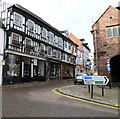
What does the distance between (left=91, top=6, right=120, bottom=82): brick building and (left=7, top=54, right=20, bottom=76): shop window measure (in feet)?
34.3

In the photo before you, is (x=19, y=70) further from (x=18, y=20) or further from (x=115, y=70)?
(x=115, y=70)

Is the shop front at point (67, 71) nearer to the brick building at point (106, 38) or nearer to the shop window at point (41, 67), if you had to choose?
the shop window at point (41, 67)

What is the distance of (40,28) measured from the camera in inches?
879

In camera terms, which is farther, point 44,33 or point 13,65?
point 44,33

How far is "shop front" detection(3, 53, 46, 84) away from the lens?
Result: 1550 centimetres

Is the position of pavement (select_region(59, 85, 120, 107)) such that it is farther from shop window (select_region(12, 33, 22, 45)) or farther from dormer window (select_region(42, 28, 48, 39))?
dormer window (select_region(42, 28, 48, 39))

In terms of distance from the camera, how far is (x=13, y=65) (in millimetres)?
16281

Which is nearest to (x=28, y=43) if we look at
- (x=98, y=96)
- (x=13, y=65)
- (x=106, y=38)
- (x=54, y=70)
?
(x=13, y=65)

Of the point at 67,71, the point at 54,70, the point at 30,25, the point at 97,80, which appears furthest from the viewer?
the point at 67,71

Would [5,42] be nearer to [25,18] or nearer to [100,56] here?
[25,18]

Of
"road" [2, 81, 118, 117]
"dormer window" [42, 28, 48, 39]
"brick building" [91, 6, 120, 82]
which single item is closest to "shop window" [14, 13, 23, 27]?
"dormer window" [42, 28, 48, 39]

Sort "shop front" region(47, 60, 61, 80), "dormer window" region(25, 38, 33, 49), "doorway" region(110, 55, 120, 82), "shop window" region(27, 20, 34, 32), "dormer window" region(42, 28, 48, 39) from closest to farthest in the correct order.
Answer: "doorway" region(110, 55, 120, 82) < "dormer window" region(25, 38, 33, 49) < "shop window" region(27, 20, 34, 32) < "dormer window" region(42, 28, 48, 39) < "shop front" region(47, 60, 61, 80)

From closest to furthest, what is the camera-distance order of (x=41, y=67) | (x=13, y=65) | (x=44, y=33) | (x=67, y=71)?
(x=13, y=65)
(x=41, y=67)
(x=44, y=33)
(x=67, y=71)

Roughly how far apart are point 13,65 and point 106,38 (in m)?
12.2
